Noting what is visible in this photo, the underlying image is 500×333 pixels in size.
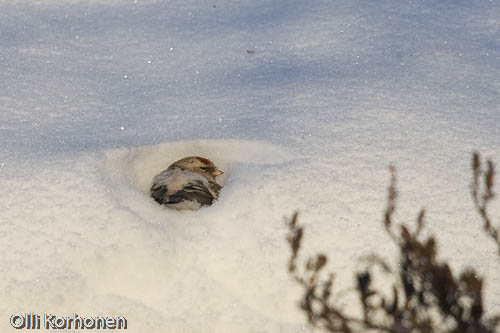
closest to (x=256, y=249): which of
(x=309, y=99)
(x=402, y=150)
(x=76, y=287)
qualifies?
(x=76, y=287)

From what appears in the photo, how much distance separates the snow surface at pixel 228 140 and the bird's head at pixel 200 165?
Answer: 0.23ft

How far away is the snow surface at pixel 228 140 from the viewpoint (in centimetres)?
254

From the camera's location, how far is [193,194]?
302 centimetres

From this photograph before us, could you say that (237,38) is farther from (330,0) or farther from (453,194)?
(453,194)

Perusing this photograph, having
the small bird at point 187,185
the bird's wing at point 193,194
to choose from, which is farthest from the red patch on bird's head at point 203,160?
the bird's wing at point 193,194

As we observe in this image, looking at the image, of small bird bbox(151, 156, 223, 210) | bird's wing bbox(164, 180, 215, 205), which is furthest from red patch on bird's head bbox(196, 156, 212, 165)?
bird's wing bbox(164, 180, 215, 205)

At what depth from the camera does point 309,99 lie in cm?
347

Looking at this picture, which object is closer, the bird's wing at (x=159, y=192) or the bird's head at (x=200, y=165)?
the bird's wing at (x=159, y=192)

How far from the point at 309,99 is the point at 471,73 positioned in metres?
1.02

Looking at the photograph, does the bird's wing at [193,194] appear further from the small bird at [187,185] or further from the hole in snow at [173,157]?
the hole in snow at [173,157]

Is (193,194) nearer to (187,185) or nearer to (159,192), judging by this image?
(187,185)

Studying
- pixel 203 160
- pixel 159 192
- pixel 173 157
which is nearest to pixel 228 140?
pixel 203 160

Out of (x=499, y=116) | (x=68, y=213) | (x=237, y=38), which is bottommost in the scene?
(x=68, y=213)

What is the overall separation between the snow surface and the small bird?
0.27 ft
